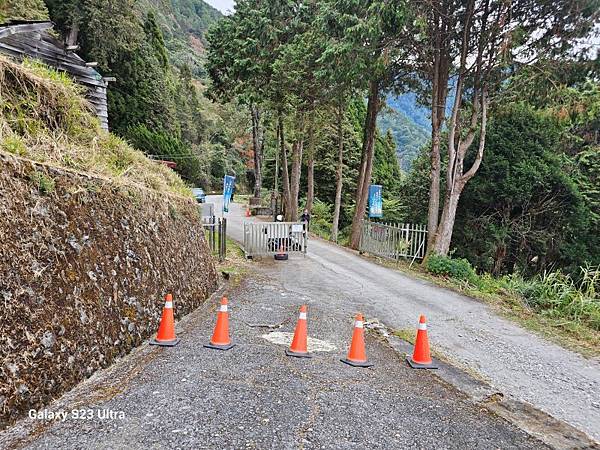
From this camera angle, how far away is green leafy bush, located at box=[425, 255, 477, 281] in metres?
10.8

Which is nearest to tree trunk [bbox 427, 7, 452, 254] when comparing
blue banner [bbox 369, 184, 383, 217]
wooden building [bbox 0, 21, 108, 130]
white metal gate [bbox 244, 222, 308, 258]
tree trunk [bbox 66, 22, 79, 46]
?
blue banner [bbox 369, 184, 383, 217]

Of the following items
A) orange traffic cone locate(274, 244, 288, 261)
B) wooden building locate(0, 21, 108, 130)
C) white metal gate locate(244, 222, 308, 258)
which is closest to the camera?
wooden building locate(0, 21, 108, 130)

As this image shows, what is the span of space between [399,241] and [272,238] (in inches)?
169

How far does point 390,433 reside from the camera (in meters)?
2.90

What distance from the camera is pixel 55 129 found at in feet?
17.4

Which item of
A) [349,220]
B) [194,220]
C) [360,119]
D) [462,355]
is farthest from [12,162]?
[360,119]

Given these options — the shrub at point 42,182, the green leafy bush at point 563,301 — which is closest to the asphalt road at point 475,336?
the green leafy bush at point 563,301

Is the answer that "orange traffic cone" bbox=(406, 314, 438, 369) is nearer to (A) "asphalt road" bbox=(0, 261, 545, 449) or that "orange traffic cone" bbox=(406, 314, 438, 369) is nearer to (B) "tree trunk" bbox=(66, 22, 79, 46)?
(A) "asphalt road" bbox=(0, 261, 545, 449)

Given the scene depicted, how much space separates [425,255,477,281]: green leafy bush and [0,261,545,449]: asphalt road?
6.92 metres

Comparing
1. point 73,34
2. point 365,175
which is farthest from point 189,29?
point 365,175

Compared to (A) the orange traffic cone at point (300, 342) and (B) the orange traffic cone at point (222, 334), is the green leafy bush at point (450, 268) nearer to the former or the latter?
(A) the orange traffic cone at point (300, 342)

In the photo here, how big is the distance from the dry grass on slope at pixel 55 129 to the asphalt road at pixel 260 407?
2.17 m

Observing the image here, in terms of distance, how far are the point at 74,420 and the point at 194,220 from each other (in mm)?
4764

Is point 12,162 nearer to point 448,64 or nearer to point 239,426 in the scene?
point 239,426
